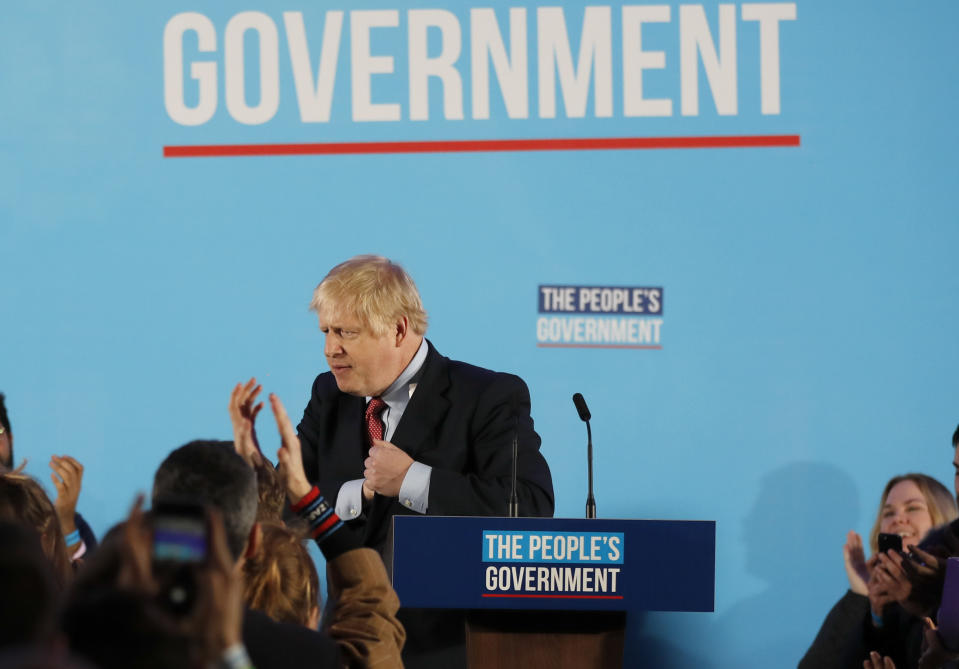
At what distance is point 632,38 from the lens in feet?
15.4

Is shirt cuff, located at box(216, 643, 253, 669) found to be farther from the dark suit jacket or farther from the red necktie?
the red necktie

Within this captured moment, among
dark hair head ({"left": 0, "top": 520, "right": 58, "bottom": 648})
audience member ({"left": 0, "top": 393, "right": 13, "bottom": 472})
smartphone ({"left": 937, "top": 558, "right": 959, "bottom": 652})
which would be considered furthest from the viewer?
audience member ({"left": 0, "top": 393, "right": 13, "bottom": 472})

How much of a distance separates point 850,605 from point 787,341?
4.09 feet

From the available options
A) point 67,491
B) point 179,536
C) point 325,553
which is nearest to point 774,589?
point 67,491

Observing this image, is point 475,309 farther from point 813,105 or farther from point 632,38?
point 813,105

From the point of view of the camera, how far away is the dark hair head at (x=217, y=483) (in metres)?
1.65

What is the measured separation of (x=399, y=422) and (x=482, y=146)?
172 centimetres

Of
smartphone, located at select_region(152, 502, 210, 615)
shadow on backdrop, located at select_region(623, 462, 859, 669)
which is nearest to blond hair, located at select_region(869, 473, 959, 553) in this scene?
shadow on backdrop, located at select_region(623, 462, 859, 669)

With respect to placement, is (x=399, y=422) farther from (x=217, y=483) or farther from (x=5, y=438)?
(x=5, y=438)

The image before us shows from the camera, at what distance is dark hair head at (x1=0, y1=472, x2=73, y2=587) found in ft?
7.94

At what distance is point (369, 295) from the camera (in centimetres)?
340

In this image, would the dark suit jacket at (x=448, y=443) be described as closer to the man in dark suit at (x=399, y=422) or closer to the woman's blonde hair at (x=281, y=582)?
the man in dark suit at (x=399, y=422)

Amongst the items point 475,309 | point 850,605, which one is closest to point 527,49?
point 475,309

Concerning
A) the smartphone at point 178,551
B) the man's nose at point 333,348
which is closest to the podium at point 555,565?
the man's nose at point 333,348
